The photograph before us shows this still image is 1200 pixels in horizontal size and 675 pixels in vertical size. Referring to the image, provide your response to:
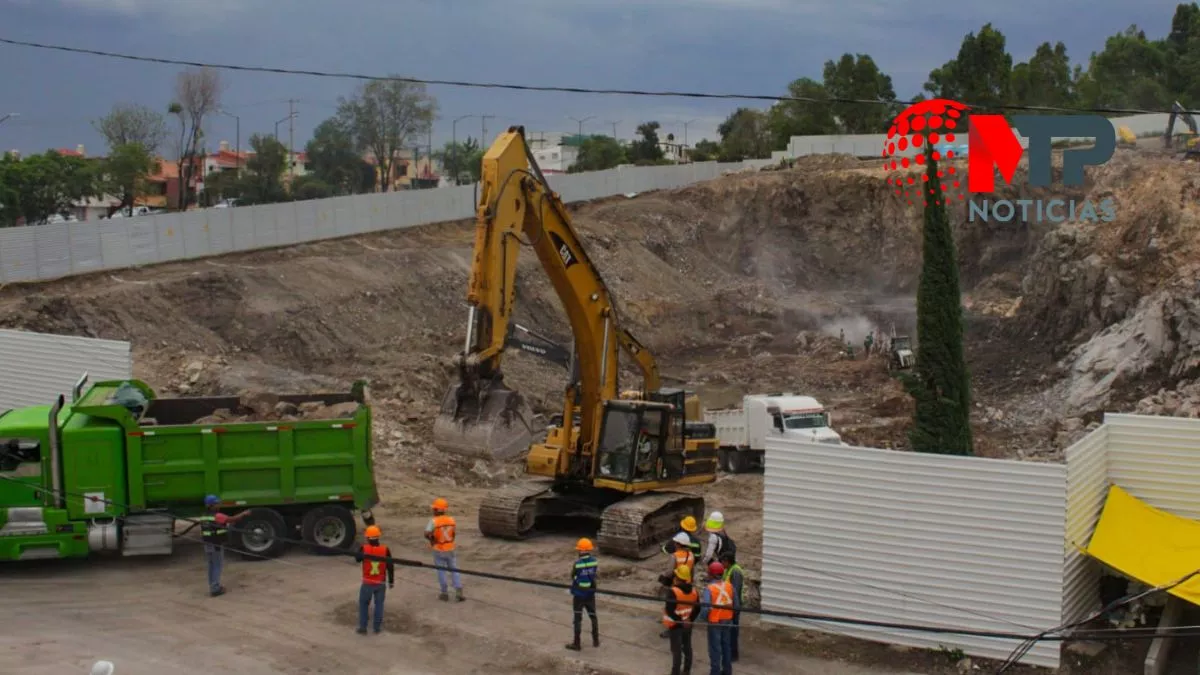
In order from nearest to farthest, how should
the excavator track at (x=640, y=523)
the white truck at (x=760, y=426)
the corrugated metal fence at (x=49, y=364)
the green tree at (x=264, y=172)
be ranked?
1. the excavator track at (x=640, y=523)
2. the corrugated metal fence at (x=49, y=364)
3. the white truck at (x=760, y=426)
4. the green tree at (x=264, y=172)

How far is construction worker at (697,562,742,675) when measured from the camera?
1337 cm

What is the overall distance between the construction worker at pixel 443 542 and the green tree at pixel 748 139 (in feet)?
255

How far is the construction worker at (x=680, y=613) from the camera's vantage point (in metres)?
13.5

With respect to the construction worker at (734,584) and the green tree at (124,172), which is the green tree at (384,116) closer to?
the green tree at (124,172)

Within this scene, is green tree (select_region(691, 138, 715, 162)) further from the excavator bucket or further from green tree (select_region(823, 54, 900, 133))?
the excavator bucket

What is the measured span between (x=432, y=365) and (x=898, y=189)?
3837 cm

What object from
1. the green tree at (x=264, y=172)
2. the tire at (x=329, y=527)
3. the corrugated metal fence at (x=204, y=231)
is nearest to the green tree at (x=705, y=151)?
the green tree at (x=264, y=172)

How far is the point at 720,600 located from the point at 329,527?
742 centimetres

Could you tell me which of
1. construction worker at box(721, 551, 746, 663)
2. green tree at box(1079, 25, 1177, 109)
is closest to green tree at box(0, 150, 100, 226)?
construction worker at box(721, 551, 746, 663)

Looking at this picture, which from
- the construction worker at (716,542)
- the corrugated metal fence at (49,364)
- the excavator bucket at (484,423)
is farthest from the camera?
the corrugated metal fence at (49,364)

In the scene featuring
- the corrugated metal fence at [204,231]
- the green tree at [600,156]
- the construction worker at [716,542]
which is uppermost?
the green tree at [600,156]

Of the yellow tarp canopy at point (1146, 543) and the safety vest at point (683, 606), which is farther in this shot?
the yellow tarp canopy at point (1146, 543)

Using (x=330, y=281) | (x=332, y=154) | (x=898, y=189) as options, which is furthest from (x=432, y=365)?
(x=332, y=154)

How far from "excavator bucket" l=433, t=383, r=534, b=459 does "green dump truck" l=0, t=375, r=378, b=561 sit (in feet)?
5.39
